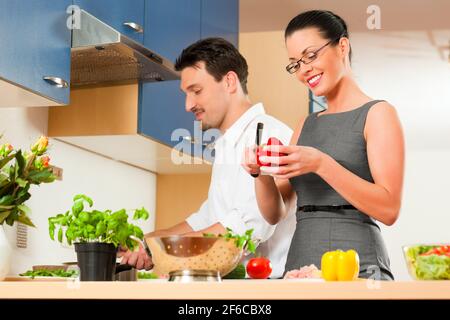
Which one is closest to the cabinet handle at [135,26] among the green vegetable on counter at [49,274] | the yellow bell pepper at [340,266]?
the green vegetable on counter at [49,274]

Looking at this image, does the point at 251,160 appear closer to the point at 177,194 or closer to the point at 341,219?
the point at 341,219

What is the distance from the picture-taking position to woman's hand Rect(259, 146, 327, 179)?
4.65ft

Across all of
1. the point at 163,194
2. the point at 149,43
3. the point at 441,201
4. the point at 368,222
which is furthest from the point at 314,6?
the point at 441,201

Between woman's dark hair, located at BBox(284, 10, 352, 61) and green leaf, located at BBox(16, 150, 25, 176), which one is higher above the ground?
woman's dark hair, located at BBox(284, 10, 352, 61)

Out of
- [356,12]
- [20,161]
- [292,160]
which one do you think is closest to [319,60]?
[292,160]

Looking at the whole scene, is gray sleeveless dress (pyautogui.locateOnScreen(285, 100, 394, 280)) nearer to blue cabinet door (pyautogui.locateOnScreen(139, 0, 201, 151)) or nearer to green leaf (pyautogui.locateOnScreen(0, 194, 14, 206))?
green leaf (pyautogui.locateOnScreen(0, 194, 14, 206))

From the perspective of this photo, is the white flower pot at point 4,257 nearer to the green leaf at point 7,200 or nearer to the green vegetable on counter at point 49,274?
the green leaf at point 7,200

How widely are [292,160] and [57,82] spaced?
98 centimetres

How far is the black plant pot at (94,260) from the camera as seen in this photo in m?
1.26

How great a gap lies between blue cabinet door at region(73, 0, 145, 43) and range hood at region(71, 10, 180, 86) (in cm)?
10

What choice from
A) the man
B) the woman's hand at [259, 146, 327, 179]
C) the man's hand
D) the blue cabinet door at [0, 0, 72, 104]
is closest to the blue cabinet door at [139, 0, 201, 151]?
the man

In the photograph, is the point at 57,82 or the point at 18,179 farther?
the point at 57,82

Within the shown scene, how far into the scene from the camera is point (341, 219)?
176 cm

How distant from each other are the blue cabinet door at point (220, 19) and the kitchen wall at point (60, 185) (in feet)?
2.55
